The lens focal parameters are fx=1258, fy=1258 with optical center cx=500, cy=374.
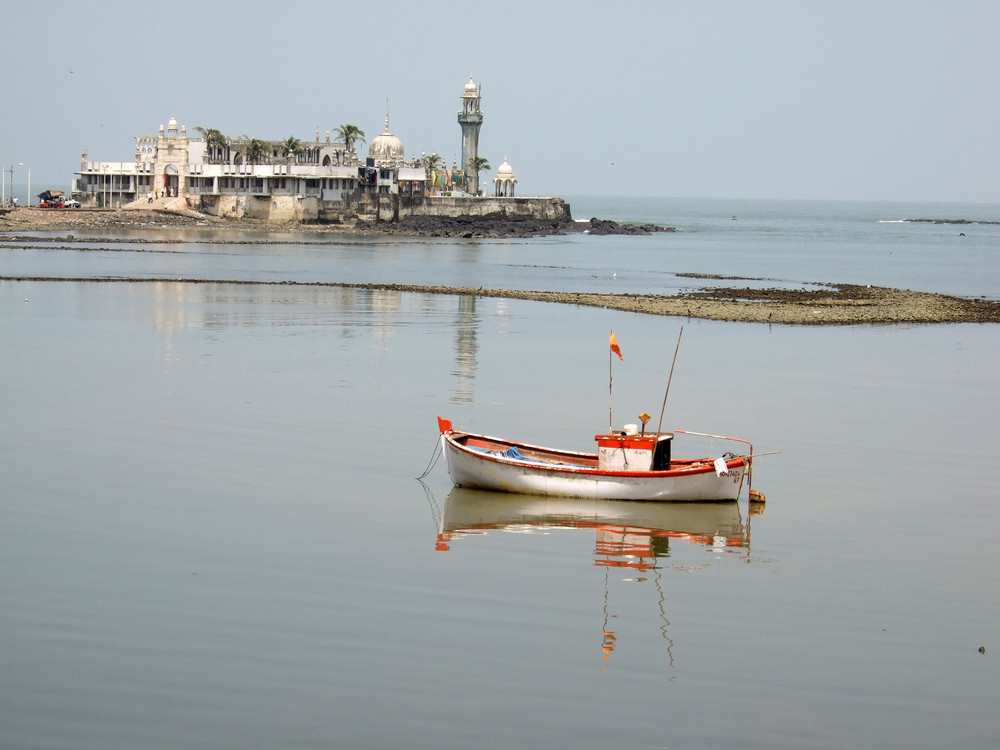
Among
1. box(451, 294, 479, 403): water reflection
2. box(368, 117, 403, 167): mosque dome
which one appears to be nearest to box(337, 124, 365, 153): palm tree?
box(368, 117, 403, 167): mosque dome

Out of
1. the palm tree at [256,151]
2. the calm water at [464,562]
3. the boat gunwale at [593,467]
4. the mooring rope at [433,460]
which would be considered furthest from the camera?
the palm tree at [256,151]

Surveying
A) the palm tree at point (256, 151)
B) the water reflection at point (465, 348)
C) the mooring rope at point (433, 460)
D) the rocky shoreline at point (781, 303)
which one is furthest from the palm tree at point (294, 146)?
the mooring rope at point (433, 460)

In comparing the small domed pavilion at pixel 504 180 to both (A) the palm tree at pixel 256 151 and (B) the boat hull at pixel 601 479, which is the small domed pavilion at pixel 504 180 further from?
(B) the boat hull at pixel 601 479

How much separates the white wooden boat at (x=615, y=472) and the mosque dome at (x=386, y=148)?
121780 mm

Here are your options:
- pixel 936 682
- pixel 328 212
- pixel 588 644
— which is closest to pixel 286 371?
pixel 588 644

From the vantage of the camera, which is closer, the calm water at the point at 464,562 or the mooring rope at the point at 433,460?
the calm water at the point at 464,562

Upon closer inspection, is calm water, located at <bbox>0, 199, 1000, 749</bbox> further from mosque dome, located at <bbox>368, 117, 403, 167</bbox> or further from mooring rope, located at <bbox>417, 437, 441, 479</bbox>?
mosque dome, located at <bbox>368, 117, 403, 167</bbox>

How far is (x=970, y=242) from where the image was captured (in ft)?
500

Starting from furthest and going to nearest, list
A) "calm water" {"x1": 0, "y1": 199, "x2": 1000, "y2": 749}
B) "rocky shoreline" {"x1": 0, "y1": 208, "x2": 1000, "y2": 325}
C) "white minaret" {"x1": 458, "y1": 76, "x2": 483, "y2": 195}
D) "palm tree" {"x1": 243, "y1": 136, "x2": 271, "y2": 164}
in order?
"white minaret" {"x1": 458, "y1": 76, "x2": 483, "y2": 195} < "palm tree" {"x1": 243, "y1": 136, "x2": 271, "y2": 164} < "rocky shoreline" {"x1": 0, "y1": 208, "x2": 1000, "y2": 325} < "calm water" {"x1": 0, "y1": 199, "x2": 1000, "y2": 749}

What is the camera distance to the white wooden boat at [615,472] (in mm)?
20625

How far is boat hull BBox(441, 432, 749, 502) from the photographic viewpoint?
20.6 meters

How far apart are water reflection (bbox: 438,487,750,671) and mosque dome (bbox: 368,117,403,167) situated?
402 feet

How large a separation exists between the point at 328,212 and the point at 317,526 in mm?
115234

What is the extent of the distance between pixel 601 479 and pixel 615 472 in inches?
10.4
